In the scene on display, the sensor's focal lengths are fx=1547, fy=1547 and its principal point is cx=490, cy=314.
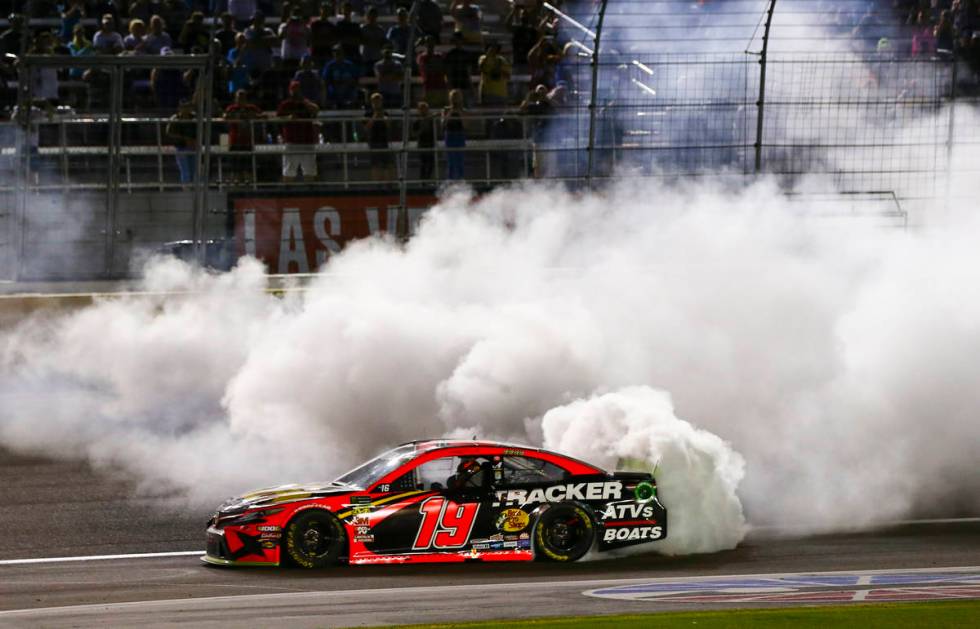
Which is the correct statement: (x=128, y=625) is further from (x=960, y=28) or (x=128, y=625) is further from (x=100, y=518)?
(x=960, y=28)

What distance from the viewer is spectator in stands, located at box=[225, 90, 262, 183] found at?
17.2 metres

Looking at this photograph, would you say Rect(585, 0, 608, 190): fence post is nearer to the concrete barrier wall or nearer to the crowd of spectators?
the crowd of spectators

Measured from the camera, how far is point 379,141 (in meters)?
17.7

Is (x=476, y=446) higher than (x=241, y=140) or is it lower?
lower

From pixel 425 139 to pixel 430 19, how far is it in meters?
3.21

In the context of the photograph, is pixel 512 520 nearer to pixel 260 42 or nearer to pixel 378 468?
pixel 378 468

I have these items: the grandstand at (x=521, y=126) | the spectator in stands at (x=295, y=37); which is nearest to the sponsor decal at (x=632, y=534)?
the grandstand at (x=521, y=126)

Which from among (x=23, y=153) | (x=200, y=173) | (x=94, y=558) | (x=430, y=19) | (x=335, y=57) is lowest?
(x=94, y=558)

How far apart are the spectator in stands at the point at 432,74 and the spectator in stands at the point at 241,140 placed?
2.15m

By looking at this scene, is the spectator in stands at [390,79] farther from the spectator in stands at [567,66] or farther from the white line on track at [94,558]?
the white line on track at [94,558]

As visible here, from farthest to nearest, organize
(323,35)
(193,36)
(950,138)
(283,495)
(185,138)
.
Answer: (193,36) → (323,35) → (185,138) → (950,138) → (283,495)

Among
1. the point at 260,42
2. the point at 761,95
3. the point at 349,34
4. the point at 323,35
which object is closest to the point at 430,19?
the point at 349,34

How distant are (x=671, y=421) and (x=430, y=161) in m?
6.40

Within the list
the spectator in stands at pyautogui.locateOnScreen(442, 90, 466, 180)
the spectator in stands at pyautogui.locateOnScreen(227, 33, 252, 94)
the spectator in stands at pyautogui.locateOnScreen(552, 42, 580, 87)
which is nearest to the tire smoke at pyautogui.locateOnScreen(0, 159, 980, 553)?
the spectator in stands at pyautogui.locateOnScreen(442, 90, 466, 180)
